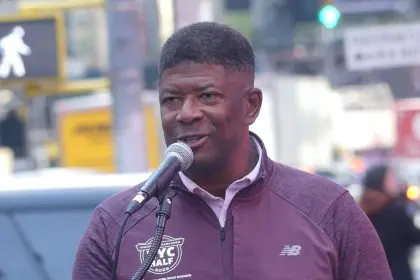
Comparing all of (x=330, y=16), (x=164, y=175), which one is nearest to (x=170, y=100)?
(x=164, y=175)

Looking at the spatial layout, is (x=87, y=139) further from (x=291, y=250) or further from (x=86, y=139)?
(x=291, y=250)

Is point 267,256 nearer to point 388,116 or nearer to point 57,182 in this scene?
point 57,182

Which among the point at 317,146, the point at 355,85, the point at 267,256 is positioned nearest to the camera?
the point at 267,256

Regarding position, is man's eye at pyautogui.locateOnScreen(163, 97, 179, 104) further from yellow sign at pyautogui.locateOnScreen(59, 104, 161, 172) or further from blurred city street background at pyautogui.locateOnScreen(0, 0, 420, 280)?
yellow sign at pyautogui.locateOnScreen(59, 104, 161, 172)

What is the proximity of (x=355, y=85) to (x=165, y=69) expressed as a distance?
874cm

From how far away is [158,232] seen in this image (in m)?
2.98

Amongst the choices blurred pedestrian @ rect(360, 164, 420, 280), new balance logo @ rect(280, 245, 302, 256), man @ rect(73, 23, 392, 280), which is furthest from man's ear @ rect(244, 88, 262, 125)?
blurred pedestrian @ rect(360, 164, 420, 280)

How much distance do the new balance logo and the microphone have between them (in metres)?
0.33

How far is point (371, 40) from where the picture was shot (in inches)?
440

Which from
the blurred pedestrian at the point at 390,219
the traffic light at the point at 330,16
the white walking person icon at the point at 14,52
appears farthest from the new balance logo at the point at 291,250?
the traffic light at the point at 330,16

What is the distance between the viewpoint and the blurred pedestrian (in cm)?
760

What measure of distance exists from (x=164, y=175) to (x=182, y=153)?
7 cm

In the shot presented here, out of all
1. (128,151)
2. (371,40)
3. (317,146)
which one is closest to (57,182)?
(128,151)

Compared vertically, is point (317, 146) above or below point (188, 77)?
below
